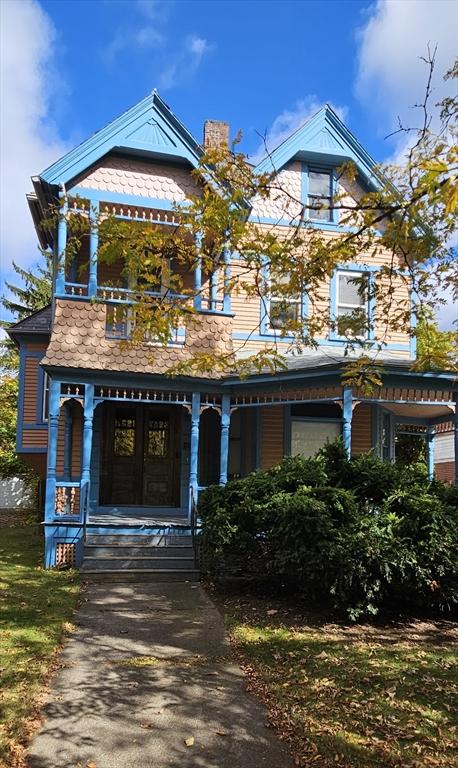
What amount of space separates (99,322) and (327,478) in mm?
5946

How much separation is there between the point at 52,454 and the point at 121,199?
5.37 m

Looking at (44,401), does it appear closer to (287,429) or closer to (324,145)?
(287,429)

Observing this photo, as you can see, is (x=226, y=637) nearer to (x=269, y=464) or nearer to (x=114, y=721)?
(x=114, y=721)

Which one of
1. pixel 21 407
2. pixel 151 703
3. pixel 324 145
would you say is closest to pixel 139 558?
pixel 151 703

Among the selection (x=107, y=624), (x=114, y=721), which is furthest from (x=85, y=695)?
(x=107, y=624)

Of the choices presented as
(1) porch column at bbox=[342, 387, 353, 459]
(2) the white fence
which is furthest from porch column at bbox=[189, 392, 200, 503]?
(2) the white fence

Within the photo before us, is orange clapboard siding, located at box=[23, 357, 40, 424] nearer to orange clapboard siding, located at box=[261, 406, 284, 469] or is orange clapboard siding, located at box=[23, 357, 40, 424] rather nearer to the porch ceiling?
orange clapboard siding, located at box=[261, 406, 284, 469]

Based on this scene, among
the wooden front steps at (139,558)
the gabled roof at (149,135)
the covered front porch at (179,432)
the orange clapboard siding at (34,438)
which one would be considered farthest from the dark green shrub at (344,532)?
the orange clapboard siding at (34,438)

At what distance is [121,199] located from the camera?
42.9ft

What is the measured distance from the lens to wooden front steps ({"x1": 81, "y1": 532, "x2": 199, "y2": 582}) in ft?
35.0

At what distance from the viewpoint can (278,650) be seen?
6.79 m

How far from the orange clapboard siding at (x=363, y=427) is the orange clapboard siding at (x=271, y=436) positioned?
1.84m

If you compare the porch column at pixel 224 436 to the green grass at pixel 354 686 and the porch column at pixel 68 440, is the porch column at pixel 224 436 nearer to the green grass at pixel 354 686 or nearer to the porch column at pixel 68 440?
the porch column at pixel 68 440

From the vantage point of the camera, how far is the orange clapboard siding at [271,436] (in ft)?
48.3
